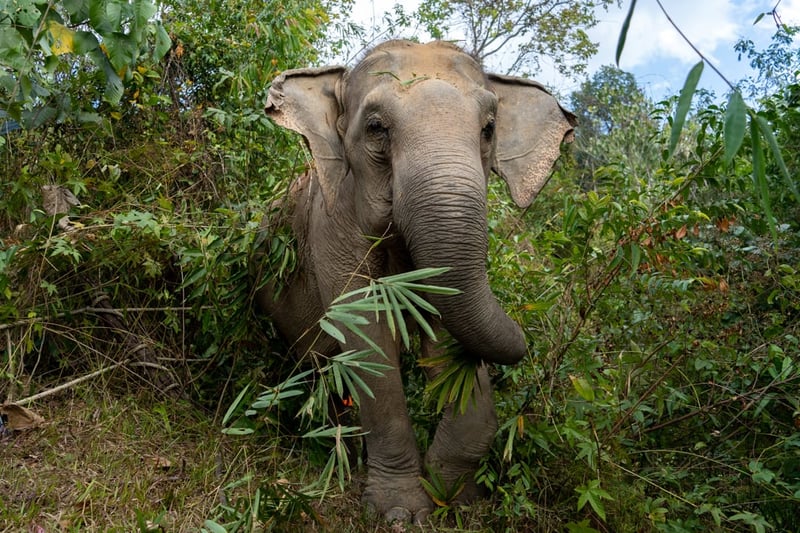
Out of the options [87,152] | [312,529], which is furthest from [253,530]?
[87,152]

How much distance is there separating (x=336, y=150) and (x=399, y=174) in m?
0.68

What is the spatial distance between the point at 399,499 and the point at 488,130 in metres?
1.74

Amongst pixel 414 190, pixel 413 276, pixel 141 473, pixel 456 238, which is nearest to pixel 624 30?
pixel 413 276

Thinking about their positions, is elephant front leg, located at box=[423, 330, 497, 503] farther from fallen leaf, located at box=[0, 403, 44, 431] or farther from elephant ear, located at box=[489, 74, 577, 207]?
fallen leaf, located at box=[0, 403, 44, 431]

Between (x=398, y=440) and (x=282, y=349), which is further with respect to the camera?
(x=282, y=349)

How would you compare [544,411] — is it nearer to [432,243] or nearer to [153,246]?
[432,243]

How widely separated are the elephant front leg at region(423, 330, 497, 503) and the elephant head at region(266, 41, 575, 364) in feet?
1.47

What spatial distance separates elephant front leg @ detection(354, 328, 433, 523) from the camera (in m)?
4.30

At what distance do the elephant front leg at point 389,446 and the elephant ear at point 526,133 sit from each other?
1.02 metres

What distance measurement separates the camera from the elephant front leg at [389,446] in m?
4.30

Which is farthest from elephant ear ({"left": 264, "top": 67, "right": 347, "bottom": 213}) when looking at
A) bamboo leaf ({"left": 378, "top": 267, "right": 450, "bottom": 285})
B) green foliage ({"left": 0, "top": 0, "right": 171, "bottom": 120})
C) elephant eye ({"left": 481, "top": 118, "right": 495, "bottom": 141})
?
bamboo leaf ({"left": 378, "top": 267, "right": 450, "bottom": 285})

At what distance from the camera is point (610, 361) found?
4.78m

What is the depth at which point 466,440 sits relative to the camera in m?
4.22

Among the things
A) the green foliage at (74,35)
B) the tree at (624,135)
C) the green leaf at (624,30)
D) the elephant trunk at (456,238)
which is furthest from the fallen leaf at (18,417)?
the tree at (624,135)
